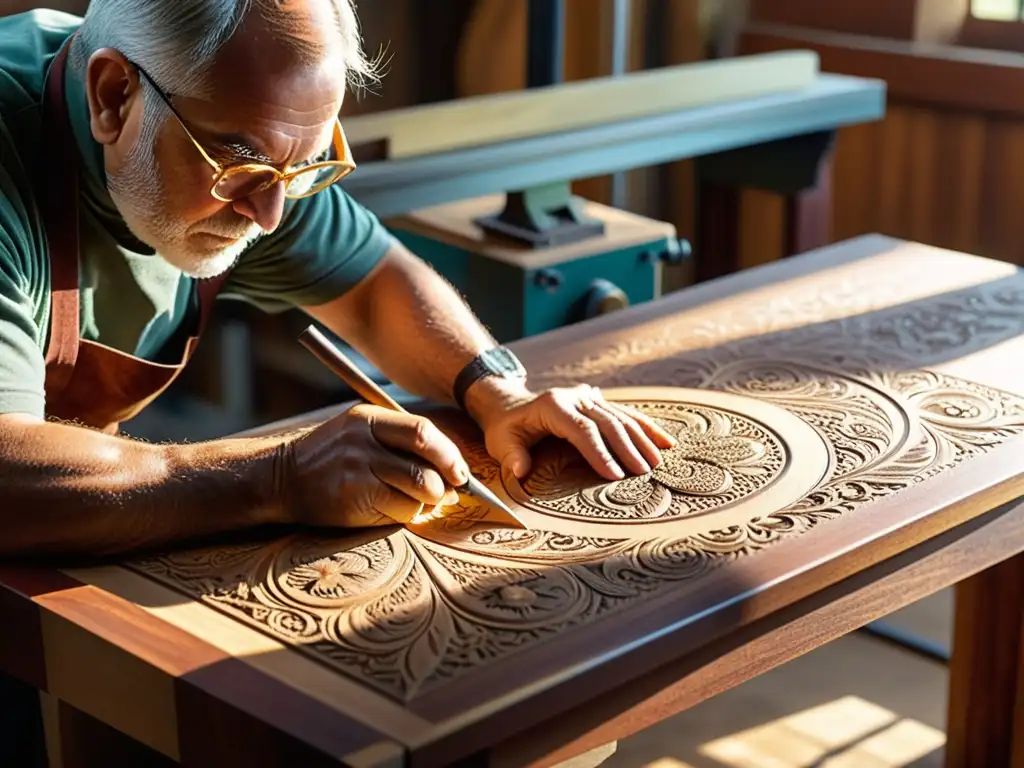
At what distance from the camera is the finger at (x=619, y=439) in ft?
6.55

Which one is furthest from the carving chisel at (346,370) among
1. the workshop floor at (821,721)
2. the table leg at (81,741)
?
the workshop floor at (821,721)

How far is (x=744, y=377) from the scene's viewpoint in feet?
7.63

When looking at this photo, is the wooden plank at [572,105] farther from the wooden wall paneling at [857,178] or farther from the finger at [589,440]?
the finger at [589,440]

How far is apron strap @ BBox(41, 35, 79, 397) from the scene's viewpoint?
6.41 ft

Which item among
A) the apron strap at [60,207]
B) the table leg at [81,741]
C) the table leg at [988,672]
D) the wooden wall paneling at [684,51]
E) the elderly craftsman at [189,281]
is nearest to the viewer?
the elderly craftsman at [189,281]

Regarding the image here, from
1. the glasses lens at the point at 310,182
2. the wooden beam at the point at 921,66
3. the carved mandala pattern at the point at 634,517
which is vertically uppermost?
the glasses lens at the point at 310,182

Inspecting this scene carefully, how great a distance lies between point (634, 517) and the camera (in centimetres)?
186

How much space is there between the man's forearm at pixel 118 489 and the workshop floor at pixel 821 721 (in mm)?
1496

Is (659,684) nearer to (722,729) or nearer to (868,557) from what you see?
(868,557)

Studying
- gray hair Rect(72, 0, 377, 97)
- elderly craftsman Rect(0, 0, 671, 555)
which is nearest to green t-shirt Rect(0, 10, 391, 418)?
elderly craftsman Rect(0, 0, 671, 555)

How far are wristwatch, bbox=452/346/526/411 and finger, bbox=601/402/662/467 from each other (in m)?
0.19

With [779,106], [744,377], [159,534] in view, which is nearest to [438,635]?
[159,534]

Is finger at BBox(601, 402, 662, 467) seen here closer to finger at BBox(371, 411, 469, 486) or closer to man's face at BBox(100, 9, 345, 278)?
finger at BBox(371, 411, 469, 486)

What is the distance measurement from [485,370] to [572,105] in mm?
1300
